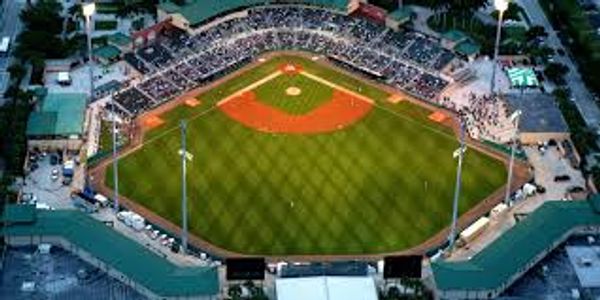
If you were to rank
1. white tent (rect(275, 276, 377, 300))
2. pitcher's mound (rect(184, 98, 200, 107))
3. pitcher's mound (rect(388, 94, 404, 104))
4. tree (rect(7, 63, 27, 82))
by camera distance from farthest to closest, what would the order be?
pitcher's mound (rect(388, 94, 404, 104)), tree (rect(7, 63, 27, 82)), pitcher's mound (rect(184, 98, 200, 107)), white tent (rect(275, 276, 377, 300))

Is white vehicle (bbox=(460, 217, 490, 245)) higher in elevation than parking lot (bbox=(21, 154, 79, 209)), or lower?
lower

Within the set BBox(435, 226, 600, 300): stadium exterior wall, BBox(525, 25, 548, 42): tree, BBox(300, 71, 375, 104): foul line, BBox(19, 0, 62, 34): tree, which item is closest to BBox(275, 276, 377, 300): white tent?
BBox(435, 226, 600, 300): stadium exterior wall

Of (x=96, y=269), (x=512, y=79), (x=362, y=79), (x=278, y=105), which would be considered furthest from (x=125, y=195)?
(x=512, y=79)

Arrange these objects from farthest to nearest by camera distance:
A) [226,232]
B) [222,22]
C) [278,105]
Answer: [222,22]
[278,105]
[226,232]

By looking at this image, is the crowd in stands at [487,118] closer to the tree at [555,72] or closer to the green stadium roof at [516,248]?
the tree at [555,72]

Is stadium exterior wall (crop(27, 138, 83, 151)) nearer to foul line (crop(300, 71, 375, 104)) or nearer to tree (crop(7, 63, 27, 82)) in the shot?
tree (crop(7, 63, 27, 82))

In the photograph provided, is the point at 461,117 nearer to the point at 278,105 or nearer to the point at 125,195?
the point at 278,105

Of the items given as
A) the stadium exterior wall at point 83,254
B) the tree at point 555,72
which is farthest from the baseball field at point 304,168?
the tree at point 555,72
